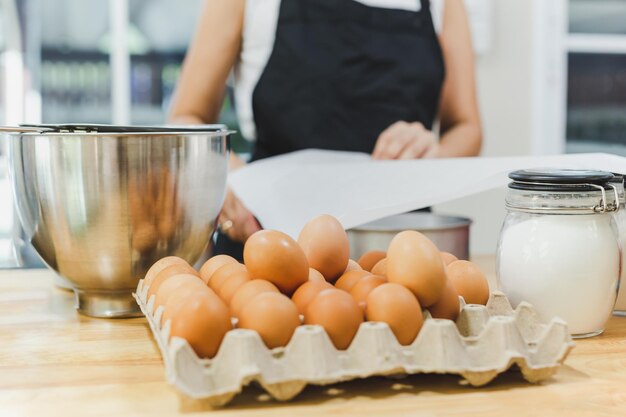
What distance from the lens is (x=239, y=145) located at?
9.82ft

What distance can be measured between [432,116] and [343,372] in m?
1.29

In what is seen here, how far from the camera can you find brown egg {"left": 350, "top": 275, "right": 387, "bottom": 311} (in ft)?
2.12

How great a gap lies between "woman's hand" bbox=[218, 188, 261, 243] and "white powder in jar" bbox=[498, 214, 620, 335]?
59cm

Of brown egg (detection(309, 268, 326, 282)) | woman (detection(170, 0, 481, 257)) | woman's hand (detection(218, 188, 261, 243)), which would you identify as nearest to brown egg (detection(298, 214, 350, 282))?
brown egg (detection(309, 268, 326, 282))

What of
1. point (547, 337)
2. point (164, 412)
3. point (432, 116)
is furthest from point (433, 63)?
point (164, 412)

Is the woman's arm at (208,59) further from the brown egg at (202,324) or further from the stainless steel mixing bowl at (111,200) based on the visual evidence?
the brown egg at (202,324)

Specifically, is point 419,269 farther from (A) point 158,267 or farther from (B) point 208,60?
(B) point 208,60

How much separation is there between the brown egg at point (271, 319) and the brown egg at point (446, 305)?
0.14 metres

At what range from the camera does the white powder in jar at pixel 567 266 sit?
718 mm

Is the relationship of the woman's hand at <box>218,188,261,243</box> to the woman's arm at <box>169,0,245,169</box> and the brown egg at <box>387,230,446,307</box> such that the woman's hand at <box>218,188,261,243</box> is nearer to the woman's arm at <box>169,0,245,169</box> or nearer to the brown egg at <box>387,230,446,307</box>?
the woman's arm at <box>169,0,245,169</box>

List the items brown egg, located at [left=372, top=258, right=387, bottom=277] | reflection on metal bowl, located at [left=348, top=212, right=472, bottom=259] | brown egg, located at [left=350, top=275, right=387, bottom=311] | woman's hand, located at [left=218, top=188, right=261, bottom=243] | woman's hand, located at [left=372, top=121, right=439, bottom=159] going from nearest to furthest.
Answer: brown egg, located at [left=350, top=275, right=387, bottom=311] → brown egg, located at [left=372, top=258, right=387, bottom=277] → reflection on metal bowl, located at [left=348, top=212, right=472, bottom=259] → woman's hand, located at [left=218, top=188, right=261, bottom=243] → woman's hand, located at [left=372, top=121, right=439, bottom=159]

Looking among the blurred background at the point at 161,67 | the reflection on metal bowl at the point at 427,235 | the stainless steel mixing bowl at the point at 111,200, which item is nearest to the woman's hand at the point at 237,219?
the reflection on metal bowl at the point at 427,235

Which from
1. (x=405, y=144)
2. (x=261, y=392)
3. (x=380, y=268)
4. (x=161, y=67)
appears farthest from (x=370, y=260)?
(x=161, y=67)

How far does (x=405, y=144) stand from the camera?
1389 millimetres
